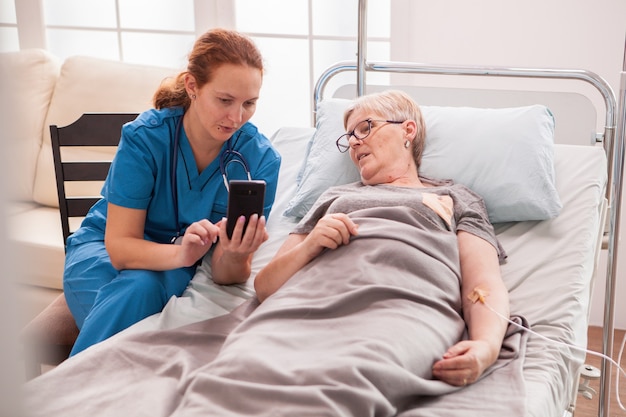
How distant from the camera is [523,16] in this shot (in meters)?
2.79

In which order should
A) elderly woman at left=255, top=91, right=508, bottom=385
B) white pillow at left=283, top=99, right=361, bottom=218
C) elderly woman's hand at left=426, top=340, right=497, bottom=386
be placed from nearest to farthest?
elderly woman's hand at left=426, top=340, right=497, bottom=386 → elderly woman at left=255, top=91, right=508, bottom=385 → white pillow at left=283, top=99, right=361, bottom=218

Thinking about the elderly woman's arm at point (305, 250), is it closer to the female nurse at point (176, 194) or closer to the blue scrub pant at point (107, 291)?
the female nurse at point (176, 194)

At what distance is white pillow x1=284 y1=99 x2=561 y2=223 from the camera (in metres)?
1.82

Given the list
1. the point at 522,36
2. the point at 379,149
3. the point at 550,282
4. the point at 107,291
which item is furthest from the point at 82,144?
the point at 522,36

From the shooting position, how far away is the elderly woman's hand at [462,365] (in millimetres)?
1229

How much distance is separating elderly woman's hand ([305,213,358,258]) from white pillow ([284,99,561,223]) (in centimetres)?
47

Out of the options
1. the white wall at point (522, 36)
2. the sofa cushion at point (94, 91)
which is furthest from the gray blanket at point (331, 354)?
the sofa cushion at point (94, 91)

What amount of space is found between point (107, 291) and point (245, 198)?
18.8 inches

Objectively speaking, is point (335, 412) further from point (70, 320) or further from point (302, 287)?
point (70, 320)

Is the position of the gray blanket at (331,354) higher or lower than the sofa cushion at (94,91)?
lower

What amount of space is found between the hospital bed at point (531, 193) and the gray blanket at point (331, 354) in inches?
5.1

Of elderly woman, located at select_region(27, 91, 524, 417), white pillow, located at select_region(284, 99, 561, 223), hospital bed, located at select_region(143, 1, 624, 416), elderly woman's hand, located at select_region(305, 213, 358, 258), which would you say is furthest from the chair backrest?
elderly woman's hand, located at select_region(305, 213, 358, 258)

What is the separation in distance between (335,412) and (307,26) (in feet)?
8.64

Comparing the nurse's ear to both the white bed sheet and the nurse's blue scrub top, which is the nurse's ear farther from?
the white bed sheet
